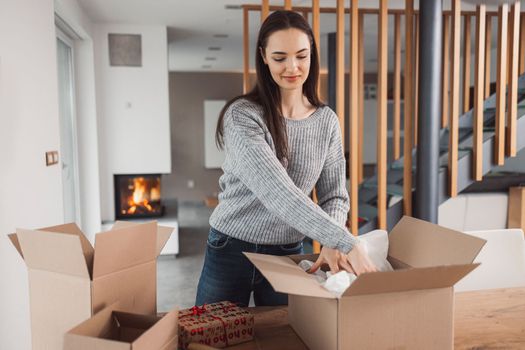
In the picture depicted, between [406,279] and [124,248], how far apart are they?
1.75ft

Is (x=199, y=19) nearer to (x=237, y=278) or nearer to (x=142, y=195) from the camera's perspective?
(x=142, y=195)

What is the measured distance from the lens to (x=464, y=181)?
3.52 m

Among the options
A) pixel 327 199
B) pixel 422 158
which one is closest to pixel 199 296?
pixel 327 199

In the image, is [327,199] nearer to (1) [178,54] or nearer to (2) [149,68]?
(2) [149,68]

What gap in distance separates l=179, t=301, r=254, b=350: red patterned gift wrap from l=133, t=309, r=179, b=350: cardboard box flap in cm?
10

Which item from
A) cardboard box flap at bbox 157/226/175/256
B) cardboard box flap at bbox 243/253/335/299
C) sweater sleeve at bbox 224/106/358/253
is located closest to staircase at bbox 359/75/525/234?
sweater sleeve at bbox 224/106/358/253

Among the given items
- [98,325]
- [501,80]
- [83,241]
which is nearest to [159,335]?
[98,325]

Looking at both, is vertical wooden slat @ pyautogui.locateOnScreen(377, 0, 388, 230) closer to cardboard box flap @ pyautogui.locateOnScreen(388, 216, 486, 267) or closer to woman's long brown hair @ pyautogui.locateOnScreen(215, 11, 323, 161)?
woman's long brown hair @ pyautogui.locateOnScreen(215, 11, 323, 161)

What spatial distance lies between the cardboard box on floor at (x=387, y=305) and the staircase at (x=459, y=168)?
2.62 metres

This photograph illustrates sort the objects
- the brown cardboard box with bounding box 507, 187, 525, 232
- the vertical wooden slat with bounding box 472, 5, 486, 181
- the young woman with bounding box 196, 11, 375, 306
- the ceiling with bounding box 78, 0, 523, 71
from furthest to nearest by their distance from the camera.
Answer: the brown cardboard box with bounding box 507, 187, 525, 232
the ceiling with bounding box 78, 0, 523, 71
the vertical wooden slat with bounding box 472, 5, 486, 181
the young woman with bounding box 196, 11, 375, 306

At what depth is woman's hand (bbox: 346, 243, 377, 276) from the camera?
3.55ft

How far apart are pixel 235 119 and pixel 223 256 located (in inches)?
16.3

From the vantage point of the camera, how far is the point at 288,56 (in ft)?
4.31

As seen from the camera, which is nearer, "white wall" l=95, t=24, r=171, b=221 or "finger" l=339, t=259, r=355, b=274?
"finger" l=339, t=259, r=355, b=274
